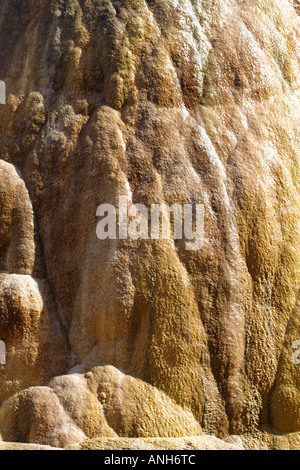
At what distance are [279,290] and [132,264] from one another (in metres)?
0.78

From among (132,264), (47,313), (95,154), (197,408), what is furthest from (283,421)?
(95,154)

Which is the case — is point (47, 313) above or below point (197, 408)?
above

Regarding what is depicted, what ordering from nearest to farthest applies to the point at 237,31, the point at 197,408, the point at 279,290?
the point at 197,408 → the point at 279,290 → the point at 237,31

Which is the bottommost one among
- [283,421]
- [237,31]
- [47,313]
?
[283,421]

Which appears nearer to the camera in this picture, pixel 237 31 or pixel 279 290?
pixel 279 290

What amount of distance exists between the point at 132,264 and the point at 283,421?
3.45ft

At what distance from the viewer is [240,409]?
326cm

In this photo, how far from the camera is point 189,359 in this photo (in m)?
3.22

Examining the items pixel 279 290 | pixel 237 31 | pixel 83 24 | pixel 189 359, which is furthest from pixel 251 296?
pixel 83 24

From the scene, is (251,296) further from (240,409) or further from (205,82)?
(205,82)

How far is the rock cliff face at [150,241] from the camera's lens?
319cm

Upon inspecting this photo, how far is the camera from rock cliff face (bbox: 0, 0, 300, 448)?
10.5ft

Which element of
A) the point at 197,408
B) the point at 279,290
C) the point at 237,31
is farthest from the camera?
the point at 237,31

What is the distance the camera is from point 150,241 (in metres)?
3.28
